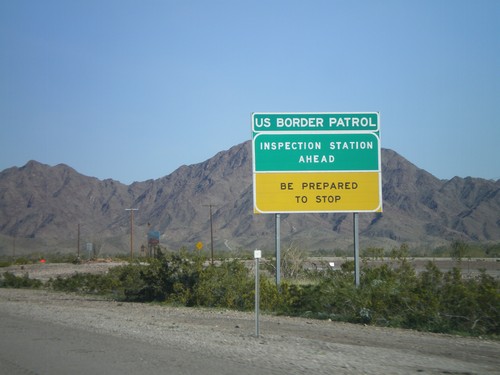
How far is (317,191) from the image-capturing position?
2347 centimetres

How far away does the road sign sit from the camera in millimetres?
23469

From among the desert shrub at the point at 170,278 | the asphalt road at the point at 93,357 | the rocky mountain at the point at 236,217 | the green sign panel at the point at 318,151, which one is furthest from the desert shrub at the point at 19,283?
the rocky mountain at the point at 236,217

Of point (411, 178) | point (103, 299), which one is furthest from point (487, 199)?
point (103, 299)

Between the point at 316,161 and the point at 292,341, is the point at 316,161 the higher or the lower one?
the higher one

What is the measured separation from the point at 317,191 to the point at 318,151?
1.43 meters

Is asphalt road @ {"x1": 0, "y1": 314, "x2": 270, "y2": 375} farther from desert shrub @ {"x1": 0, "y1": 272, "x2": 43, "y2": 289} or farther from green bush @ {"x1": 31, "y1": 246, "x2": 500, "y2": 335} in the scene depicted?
desert shrub @ {"x1": 0, "y1": 272, "x2": 43, "y2": 289}

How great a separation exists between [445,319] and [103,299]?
1684 centimetres

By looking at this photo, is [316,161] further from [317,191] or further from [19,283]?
[19,283]

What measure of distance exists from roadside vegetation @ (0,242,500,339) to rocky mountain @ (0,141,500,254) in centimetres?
8854

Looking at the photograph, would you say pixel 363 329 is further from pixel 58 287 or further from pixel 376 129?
pixel 58 287

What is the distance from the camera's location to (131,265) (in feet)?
104

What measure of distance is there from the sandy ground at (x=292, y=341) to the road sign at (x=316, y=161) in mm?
4570

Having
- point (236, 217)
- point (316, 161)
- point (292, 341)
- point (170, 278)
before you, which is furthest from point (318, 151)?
point (236, 217)

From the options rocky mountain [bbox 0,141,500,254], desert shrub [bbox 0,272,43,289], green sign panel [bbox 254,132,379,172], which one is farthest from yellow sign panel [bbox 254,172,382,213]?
rocky mountain [bbox 0,141,500,254]
